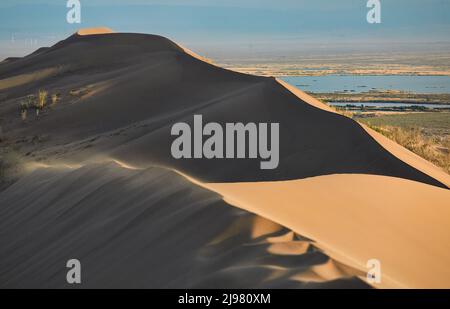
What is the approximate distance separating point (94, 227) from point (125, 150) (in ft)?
15.9

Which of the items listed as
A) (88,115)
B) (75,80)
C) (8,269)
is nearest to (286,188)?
(8,269)

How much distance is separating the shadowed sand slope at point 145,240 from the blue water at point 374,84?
54.3 m

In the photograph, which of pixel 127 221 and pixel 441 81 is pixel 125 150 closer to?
pixel 127 221

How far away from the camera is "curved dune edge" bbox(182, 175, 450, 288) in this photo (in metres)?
6.84

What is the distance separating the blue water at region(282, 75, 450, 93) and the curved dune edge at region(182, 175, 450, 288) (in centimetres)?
5333

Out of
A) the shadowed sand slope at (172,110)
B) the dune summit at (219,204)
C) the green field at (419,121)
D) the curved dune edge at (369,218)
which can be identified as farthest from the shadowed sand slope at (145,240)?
the green field at (419,121)

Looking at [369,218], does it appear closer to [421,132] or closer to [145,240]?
[145,240]

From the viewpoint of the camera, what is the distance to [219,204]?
23.9ft

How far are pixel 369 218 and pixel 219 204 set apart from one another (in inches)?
86.0

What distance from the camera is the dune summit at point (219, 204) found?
6.21 m

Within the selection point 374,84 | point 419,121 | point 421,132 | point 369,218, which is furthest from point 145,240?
point 374,84

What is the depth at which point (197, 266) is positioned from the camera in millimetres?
6066

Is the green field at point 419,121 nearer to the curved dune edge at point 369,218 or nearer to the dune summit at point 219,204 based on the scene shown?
the dune summit at point 219,204

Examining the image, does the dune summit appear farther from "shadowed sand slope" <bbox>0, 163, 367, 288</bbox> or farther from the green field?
the green field
